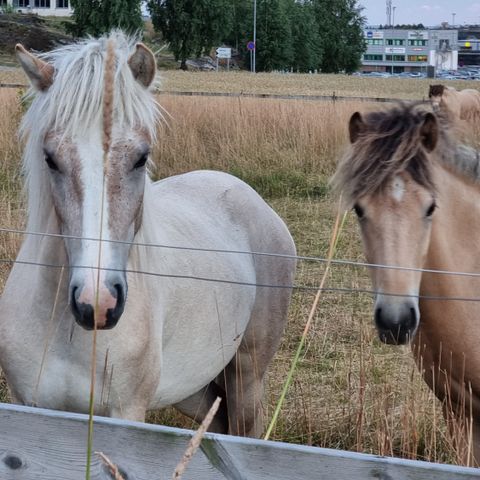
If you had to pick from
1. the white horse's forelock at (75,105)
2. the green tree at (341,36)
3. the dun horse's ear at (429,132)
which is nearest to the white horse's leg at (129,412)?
the white horse's forelock at (75,105)

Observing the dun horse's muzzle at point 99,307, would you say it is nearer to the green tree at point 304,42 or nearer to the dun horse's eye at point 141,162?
the dun horse's eye at point 141,162

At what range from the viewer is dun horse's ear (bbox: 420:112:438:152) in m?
3.31

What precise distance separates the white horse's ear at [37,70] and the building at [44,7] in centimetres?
8541

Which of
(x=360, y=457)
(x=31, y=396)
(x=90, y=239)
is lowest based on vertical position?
(x=31, y=396)

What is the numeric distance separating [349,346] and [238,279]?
7.26 feet

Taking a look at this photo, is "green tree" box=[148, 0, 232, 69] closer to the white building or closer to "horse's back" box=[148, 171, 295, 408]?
the white building

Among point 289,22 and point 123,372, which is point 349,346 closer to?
point 123,372

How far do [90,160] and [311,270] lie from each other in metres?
5.45

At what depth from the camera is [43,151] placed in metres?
2.83

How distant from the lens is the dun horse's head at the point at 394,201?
2988 millimetres

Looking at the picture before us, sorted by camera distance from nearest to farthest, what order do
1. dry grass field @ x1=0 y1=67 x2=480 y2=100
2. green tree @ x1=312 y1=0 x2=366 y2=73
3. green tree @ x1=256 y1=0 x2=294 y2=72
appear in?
dry grass field @ x1=0 y1=67 x2=480 y2=100 → green tree @ x1=256 y1=0 x2=294 y2=72 → green tree @ x1=312 y1=0 x2=366 y2=73

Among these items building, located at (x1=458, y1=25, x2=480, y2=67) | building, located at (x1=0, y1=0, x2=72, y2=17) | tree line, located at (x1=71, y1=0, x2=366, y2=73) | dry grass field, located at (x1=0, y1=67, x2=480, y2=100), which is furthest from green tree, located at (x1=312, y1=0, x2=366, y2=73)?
dry grass field, located at (x1=0, y1=67, x2=480, y2=100)

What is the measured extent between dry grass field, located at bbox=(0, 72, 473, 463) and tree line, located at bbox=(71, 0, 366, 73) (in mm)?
37408

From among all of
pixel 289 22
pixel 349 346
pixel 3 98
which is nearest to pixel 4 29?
pixel 289 22
